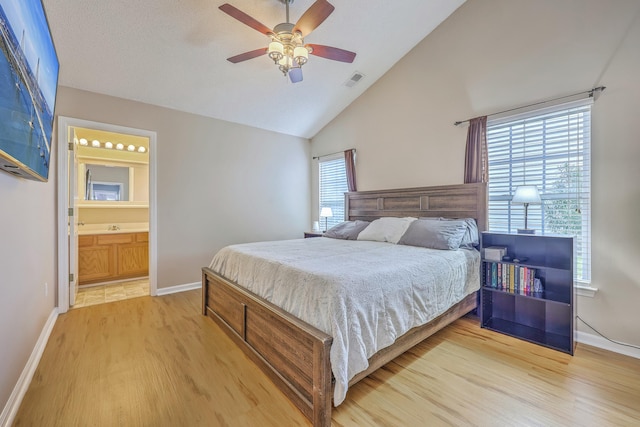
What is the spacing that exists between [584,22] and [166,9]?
3853mm

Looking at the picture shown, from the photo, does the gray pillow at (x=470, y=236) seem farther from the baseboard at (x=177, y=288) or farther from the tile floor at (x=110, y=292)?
the tile floor at (x=110, y=292)

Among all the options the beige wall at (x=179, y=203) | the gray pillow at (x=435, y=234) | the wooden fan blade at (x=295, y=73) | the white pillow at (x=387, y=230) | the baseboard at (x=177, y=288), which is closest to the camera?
the beige wall at (x=179, y=203)

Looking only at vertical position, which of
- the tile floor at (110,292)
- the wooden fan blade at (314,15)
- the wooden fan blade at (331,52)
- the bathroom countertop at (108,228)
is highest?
the wooden fan blade at (314,15)

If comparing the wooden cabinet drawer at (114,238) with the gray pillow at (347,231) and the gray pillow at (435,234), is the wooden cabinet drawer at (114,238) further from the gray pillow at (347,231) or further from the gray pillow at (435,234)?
the gray pillow at (435,234)

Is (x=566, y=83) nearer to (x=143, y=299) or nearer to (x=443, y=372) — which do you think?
(x=443, y=372)

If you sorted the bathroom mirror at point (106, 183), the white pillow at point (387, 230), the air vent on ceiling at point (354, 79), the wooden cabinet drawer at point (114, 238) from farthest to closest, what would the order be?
the bathroom mirror at point (106, 183) → the wooden cabinet drawer at point (114, 238) → the air vent on ceiling at point (354, 79) → the white pillow at point (387, 230)

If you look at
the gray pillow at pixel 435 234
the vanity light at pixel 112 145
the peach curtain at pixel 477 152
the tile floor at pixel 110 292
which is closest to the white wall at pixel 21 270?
the tile floor at pixel 110 292

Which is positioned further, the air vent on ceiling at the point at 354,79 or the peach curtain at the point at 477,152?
the air vent on ceiling at the point at 354,79

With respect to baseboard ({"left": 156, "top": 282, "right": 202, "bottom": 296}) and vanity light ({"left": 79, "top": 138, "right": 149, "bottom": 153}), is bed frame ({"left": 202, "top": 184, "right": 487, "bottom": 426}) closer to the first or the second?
baseboard ({"left": 156, "top": 282, "right": 202, "bottom": 296})

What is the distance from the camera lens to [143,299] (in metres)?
3.70

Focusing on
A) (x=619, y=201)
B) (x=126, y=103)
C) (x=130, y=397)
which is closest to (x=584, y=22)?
(x=619, y=201)

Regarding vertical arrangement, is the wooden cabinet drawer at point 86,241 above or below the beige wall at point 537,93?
below

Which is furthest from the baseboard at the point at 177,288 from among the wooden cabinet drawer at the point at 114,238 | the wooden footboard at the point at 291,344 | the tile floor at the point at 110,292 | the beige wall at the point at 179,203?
the wooden footboard at the point at 291,344

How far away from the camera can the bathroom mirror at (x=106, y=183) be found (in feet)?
15.2
